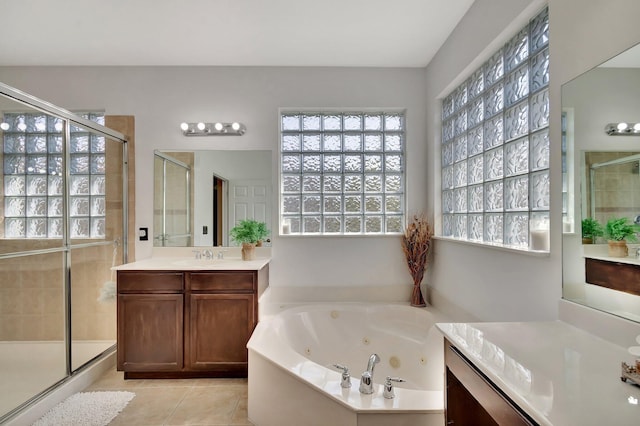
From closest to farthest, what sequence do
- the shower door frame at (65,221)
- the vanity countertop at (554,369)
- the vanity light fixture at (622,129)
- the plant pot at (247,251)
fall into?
the vanity countertop at (554,369) < the vanity light fixture at (622,129) < the shower door frame at (65,221) < the plant pot at (247,251)

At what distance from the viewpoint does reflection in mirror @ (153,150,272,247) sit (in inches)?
121

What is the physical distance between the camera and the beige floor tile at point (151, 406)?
6.73 ft

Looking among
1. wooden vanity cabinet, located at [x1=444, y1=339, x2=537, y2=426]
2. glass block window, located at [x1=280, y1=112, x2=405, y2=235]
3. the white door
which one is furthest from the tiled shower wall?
wooden vanity cabinet, located at [x1=444, y1=339, x2=537, y2=426]

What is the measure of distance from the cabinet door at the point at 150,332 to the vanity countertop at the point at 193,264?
0.21m

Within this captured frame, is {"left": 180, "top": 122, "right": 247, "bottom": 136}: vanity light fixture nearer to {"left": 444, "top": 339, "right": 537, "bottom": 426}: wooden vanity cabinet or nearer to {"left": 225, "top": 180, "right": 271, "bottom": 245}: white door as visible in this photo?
{"left": 225, "top": 180, "right": 271, "bottom": 245}: white door

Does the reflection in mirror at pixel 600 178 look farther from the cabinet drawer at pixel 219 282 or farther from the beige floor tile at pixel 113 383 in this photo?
the beige floor tile at pixel 113 383

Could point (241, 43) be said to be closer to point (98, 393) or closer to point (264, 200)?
point (264, 200)

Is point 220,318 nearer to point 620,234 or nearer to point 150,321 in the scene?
point 150,321

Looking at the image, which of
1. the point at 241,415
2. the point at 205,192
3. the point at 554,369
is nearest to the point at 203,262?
the point at 205,192

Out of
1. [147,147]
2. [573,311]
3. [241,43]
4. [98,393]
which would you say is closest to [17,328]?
[98,393]

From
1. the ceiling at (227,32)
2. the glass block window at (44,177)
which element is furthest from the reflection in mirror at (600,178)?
the glass block window at (44,177)

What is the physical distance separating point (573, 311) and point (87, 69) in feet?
13.1

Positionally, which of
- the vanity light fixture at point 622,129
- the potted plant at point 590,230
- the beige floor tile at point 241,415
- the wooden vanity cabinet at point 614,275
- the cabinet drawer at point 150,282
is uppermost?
the vanity light fixture at point 622,129

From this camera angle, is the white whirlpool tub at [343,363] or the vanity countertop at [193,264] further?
the vanity countertop at [193,264]
